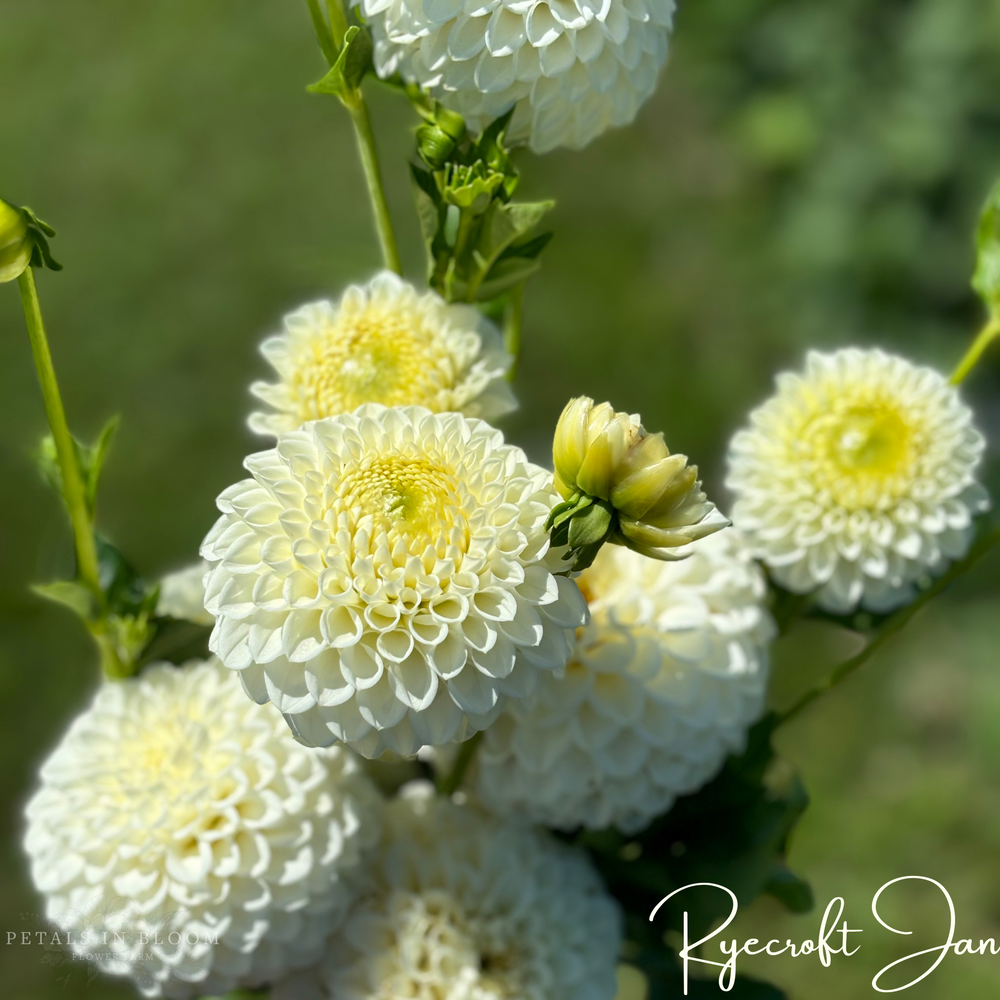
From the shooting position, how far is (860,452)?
0.45 metres

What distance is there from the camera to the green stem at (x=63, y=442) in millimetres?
335

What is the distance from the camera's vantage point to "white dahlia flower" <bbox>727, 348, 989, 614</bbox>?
0.44 m

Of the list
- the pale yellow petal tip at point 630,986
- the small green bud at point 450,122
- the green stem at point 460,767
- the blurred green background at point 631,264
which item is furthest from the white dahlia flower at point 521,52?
the blurred green background at point 631,264

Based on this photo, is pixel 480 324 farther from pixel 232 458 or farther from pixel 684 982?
pixel 232 458

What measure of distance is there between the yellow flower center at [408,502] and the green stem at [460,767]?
14 centimetres

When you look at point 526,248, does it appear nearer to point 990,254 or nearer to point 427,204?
point 427,204

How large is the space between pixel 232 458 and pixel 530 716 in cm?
86

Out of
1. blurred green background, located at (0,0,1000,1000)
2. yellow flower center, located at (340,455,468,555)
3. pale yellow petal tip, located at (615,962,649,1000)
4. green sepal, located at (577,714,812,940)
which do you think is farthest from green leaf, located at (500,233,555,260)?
blurred green background, located at (0,0,1000,1000)

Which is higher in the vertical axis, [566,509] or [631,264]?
[566,509]

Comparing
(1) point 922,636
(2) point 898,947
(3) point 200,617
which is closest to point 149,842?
(3) point 200,617

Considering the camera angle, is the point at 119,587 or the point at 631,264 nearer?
the point at 119,587

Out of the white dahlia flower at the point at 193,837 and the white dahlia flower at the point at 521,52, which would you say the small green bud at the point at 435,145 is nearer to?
the white dahlia flower at the point at 521,52

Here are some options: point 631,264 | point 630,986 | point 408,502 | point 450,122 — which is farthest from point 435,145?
point 631,264

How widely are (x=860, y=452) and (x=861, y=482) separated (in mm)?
13
